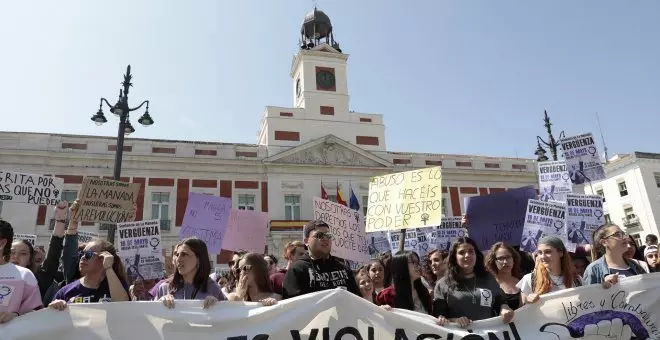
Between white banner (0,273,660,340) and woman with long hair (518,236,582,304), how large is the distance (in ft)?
0.50

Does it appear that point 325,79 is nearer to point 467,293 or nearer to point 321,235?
point 321,235

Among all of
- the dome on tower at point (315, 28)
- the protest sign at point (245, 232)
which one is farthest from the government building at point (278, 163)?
the protest sign at point (245, 232)

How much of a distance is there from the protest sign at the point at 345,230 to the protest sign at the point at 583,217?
4.30 meters

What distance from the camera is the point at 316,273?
4680 millimetres

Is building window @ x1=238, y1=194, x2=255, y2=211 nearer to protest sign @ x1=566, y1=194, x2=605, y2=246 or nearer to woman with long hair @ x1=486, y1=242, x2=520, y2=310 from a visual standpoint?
protest sign @ x1=566, y1=194, x2=605, y2=246

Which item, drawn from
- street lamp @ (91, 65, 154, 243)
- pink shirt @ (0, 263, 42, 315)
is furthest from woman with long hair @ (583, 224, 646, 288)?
street lamp @ (91, 65, 154, 243)

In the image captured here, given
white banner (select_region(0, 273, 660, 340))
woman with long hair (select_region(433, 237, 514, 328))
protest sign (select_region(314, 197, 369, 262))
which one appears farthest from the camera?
protest sign (select_region(314, 197, 369, 262))

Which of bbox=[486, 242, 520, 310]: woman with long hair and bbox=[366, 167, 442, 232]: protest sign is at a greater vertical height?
bbox=[366, 167, 442, 232]: protest sign

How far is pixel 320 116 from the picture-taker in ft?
108

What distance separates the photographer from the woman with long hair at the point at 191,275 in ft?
13.9

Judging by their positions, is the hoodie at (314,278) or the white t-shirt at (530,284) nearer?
Result: the hoodie at (314,278)

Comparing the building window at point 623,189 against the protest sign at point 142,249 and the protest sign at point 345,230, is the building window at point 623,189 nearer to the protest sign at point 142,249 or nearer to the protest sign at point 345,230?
the protest sign at point 345,230

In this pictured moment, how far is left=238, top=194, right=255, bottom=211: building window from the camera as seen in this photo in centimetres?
2847

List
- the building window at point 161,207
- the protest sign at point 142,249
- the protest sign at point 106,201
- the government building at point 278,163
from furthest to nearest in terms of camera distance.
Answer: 1. the building window at point 161,207
2. the government building at point 278,163
3. the protest sign at point 142,249
4. the protest sign at point 106,201
